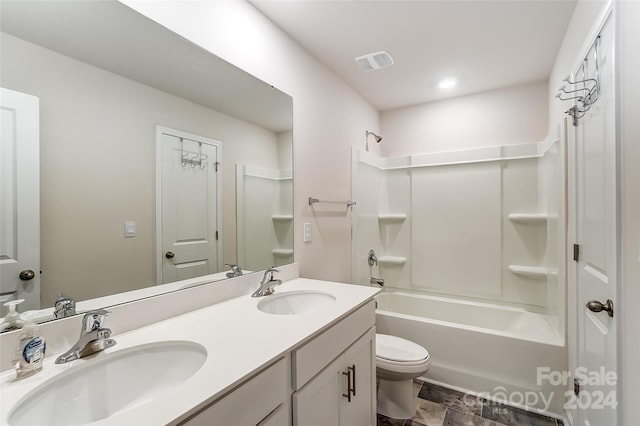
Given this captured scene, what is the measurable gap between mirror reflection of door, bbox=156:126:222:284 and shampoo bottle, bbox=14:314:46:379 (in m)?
0.41

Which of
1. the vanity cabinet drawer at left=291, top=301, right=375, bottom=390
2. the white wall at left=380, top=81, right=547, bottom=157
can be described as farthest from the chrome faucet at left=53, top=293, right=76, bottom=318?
the white wall at left=380, top=81, right=547, bottom=157

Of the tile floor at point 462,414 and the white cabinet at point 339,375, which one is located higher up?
the white cabinet at point 339,375

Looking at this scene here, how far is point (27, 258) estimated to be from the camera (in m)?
0.84

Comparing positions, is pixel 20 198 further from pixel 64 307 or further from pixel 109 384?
pixel 109 384

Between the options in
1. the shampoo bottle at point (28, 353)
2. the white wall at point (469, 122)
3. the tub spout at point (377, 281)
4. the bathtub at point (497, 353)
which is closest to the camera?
the shampoo bottle at point (28, 353)

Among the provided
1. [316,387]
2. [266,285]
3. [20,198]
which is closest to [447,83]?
[266,285]

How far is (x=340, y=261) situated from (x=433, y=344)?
38.6 inches

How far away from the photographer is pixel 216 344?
904 millimetres

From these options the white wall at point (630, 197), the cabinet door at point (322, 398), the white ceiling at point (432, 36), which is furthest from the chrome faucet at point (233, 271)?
the white wall at point (630, 197)

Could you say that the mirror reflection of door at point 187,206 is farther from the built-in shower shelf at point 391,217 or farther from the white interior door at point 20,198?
the built-in shower shelf at point 391,217

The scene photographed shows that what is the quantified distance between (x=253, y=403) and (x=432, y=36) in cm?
223

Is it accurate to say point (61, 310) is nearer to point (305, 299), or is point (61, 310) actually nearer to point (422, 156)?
point (305, 299)

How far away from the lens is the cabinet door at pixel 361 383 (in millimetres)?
1317

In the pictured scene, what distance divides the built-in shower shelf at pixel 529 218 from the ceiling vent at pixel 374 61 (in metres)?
1.74
